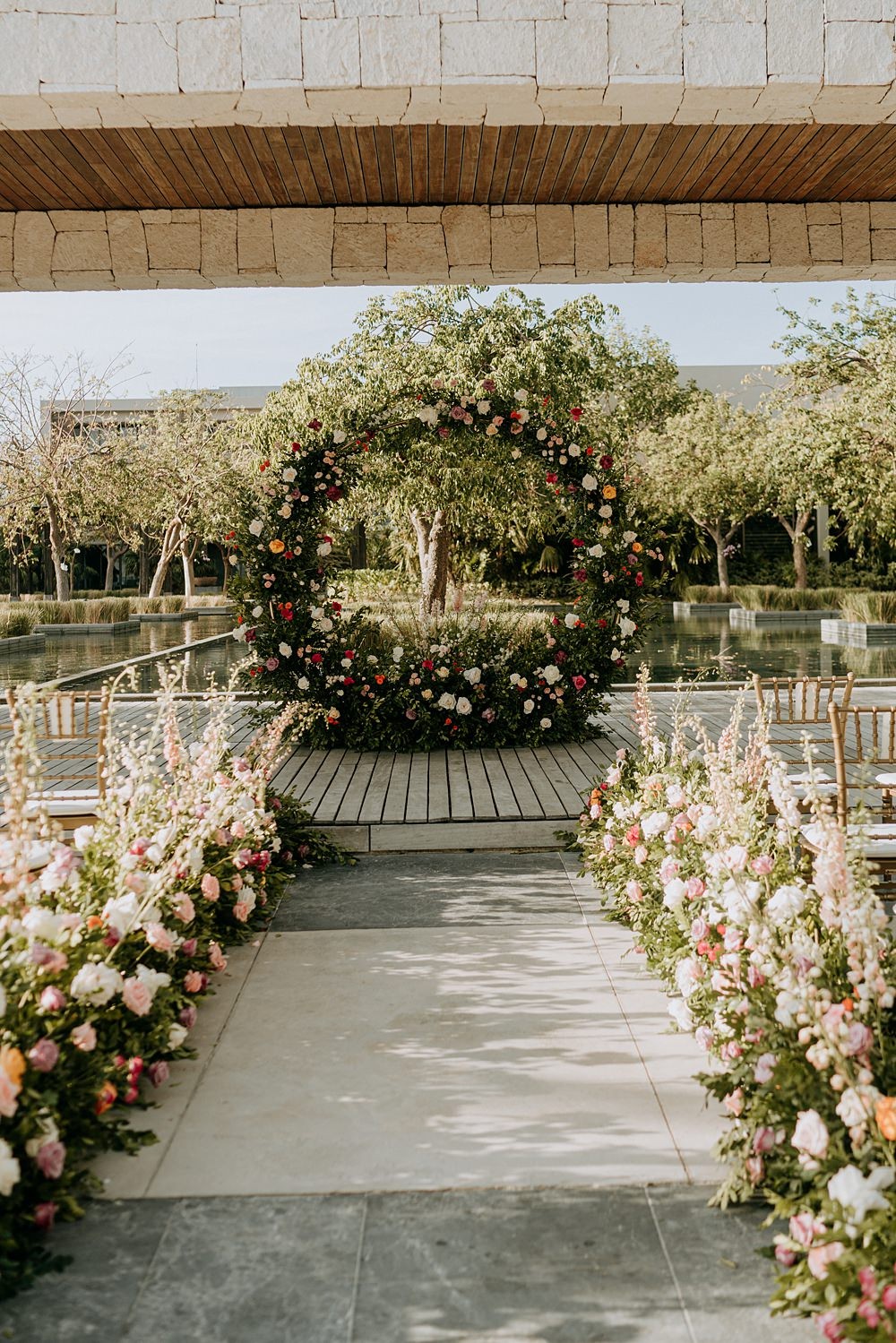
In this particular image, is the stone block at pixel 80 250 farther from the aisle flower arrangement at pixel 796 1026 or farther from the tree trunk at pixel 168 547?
the tree trunk at pixel 168 547

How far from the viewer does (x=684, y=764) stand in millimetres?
4516

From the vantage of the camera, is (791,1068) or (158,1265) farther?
(791,1068)

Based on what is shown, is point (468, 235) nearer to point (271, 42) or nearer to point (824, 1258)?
point (271, 42)

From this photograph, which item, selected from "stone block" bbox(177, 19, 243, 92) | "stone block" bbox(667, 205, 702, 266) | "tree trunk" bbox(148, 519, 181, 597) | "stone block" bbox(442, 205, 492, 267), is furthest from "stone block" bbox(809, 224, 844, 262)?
"tree trunk" bbox(148, 519, 181, 597)

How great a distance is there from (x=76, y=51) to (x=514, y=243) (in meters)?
2.52

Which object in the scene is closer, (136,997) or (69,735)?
(136,997)

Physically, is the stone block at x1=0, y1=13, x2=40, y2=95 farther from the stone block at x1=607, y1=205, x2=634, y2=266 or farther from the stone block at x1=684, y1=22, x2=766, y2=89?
the stone block at x1=607, y1=205, x2=634, y2=266

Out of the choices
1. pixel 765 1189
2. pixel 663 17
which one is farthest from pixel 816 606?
pixel 765 1189

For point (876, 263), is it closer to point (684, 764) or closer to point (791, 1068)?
point (684, 764)

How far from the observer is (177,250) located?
5.62 meters

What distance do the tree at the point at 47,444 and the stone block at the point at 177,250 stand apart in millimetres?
16675

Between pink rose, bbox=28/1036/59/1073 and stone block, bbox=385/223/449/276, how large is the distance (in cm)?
438

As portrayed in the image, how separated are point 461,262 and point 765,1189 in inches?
181

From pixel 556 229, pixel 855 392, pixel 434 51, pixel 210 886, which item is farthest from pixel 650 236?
pixel 855 392
